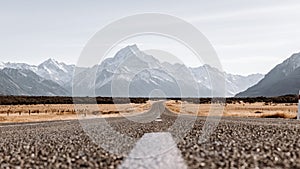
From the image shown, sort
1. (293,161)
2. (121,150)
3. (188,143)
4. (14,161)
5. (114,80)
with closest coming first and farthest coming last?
1. (293,161)
2. (14,161)
3. (121,150)
4. (188,143)
5. (114,80)

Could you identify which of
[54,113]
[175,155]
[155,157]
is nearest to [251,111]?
[54,113]

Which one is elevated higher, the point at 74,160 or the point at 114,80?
the point at 114,80

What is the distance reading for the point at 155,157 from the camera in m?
15.4

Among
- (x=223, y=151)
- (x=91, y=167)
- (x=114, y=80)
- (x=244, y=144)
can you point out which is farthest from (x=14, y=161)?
(x=114, y=80)

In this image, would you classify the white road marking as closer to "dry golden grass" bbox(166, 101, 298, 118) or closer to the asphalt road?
the asphalt road

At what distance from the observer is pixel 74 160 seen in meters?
15.2

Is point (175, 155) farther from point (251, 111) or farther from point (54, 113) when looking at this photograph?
point (54, 113)

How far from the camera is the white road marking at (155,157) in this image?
13477 millimetres

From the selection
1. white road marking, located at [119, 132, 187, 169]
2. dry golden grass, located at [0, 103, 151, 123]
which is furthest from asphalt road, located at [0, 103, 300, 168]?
dry golden grass, located at [0, 103, 151, 123]

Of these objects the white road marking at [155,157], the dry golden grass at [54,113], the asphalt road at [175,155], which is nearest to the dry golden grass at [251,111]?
the dry golden grass at [54,113]

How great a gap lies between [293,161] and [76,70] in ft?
42.4

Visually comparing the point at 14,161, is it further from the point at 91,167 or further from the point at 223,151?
the point at 223,151

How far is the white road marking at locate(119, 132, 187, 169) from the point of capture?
44.2 feet

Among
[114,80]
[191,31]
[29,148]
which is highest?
[191,31]
